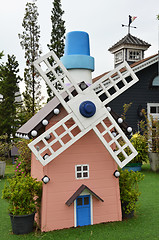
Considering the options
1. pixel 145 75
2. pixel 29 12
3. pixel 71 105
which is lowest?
pixel 71 105

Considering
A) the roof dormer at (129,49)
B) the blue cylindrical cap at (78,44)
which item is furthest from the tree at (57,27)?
the blue cylindrical cap at (78,44)

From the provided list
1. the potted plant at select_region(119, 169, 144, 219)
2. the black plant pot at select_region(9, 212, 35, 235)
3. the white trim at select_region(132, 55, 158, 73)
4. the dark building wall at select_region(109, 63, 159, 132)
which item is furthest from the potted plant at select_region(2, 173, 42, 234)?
the white trim at select_region(132, 55, 158, 73)

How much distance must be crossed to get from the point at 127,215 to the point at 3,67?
1393cm

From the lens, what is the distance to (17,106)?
18188 millimetres

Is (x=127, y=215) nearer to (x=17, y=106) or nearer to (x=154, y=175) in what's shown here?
(x=154, y=175)

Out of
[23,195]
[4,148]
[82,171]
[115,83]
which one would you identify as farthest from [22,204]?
[4,148]

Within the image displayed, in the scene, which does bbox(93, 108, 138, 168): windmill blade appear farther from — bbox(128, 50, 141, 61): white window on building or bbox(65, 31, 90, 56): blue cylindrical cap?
bbox(128, 50, 141, 61): white window on building

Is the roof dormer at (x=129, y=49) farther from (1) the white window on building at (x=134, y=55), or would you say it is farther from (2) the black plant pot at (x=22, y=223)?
(2) the black plant pot at (x=22, y=223)

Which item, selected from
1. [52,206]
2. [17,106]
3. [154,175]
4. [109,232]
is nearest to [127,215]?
[109,232]

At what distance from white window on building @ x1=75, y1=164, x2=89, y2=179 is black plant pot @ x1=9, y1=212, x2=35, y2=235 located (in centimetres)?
131

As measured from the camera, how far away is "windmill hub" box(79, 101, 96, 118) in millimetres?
5457

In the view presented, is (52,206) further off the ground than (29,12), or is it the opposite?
(29,12)

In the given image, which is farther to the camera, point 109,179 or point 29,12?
point 29,12

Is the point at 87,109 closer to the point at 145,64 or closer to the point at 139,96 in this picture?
the point at 139,96
